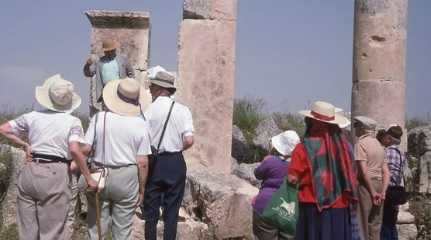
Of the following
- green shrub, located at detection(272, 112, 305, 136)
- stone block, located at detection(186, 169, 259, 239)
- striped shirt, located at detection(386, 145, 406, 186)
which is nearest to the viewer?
stone block, located at detection(186, 169, 259, 239)

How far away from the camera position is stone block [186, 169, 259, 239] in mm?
7621

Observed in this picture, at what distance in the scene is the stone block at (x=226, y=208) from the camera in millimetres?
7621

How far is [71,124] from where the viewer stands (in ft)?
17.7

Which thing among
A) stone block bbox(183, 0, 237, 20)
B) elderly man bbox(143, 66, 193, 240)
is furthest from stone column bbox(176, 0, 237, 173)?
elderly man bbox(143, 66, 193, 240)

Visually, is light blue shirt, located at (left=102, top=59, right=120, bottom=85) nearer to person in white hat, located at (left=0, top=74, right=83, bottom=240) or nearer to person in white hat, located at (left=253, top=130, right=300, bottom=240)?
person in white hat, located at (left=0, top=74, right=83, bottom=240)

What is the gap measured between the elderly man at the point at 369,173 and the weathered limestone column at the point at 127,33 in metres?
3.78

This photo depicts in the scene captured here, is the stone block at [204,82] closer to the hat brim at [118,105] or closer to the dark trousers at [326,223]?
the hat brim at [118,105]

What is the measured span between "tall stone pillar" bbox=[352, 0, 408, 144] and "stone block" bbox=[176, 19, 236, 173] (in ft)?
7.49

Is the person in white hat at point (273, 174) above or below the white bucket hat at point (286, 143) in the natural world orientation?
below

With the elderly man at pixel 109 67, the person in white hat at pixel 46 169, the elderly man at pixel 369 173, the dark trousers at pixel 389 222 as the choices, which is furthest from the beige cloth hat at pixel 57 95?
the dark trousers at pixel 389 222

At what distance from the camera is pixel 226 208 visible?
7.65m

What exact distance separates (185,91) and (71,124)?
190 inches

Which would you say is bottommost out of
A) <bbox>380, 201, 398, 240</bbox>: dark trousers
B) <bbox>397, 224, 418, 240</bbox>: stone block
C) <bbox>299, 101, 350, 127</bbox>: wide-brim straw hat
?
<bbox>397, 224, 418, 240</bbox>: stone block

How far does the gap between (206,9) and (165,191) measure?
4505 millimetres
